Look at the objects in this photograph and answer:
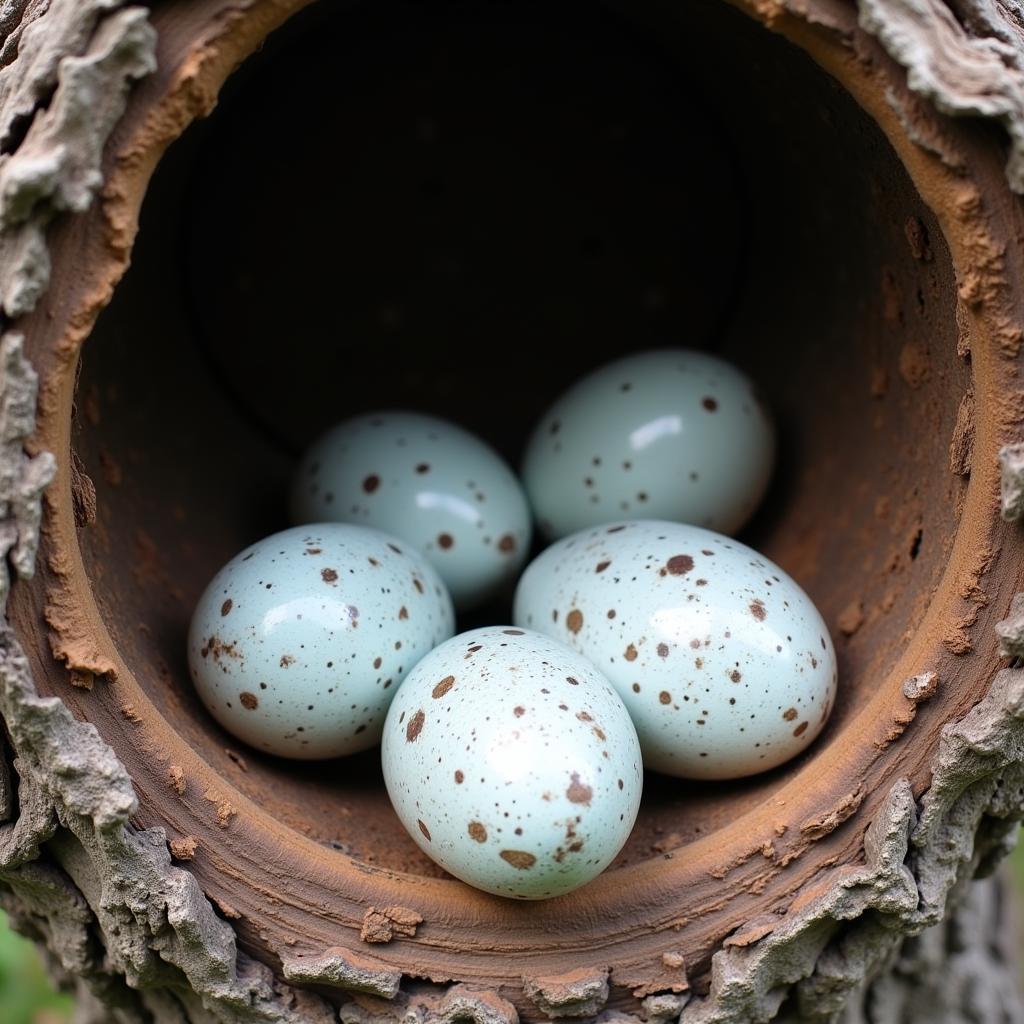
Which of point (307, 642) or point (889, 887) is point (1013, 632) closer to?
point (889, 887)

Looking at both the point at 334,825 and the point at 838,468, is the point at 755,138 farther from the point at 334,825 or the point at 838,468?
the point at 334,825

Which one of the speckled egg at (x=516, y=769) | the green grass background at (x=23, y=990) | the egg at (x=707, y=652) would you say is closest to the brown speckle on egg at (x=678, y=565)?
the egg at (x=707, y=652)

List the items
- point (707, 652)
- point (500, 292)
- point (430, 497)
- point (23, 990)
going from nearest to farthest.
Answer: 1. point (707, 652)
2. point (430, 497)
3. point (500, 292)
4. point (23, 990)

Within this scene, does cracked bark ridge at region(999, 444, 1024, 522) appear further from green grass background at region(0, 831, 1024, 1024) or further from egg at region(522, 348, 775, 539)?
green grass background at region(0, 831, 1024, 1024)

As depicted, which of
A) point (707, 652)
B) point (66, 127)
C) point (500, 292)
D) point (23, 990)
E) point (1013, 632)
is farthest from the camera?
point (23, 990)

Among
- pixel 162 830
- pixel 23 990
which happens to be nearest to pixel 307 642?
pixel 162 830

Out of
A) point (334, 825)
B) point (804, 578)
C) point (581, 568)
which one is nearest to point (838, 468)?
point (804, 578)

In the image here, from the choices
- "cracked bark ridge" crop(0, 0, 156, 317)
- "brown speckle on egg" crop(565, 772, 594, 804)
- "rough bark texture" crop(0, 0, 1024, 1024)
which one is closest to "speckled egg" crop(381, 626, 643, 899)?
"brown speckle on egg" crop(565, 772, 594, 804)
